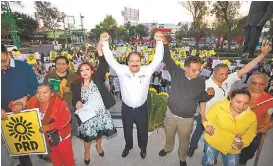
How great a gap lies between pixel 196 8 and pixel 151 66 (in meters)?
33.7

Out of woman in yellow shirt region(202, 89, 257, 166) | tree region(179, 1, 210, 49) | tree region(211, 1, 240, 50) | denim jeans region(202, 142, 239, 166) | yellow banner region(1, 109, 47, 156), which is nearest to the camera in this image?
woman in yellow shirt region(202, 89, 257, 166)

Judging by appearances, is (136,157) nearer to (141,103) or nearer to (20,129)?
(141,103)

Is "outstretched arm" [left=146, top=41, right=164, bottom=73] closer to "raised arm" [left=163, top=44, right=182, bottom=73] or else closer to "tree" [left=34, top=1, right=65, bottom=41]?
"raised arm" [left=163, top=44, right=182, bottom=73]

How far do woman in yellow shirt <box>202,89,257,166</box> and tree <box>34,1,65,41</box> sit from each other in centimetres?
5230

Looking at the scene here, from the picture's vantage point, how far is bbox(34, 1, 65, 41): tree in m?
47.9

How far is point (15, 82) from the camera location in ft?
8.72

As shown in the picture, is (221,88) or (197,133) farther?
(197,133)

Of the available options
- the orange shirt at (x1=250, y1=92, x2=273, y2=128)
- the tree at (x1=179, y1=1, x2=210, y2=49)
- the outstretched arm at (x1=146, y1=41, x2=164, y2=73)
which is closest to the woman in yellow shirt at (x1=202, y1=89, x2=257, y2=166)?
the orange shirt at (x1=250, y1=92, x2=273, y2=128)

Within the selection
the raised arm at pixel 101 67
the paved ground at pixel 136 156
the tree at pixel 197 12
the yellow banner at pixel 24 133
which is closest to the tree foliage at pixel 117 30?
the tree at pixel 197 12

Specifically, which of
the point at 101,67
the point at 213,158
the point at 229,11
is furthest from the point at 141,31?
the point at 213,158

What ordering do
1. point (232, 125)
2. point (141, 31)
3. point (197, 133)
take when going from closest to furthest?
point (232, 125)
point (197, 133)
point (141, 31)

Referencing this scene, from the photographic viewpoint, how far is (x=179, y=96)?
2781mm

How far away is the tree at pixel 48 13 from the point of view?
4794cm

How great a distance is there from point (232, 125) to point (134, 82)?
127 centimetres
